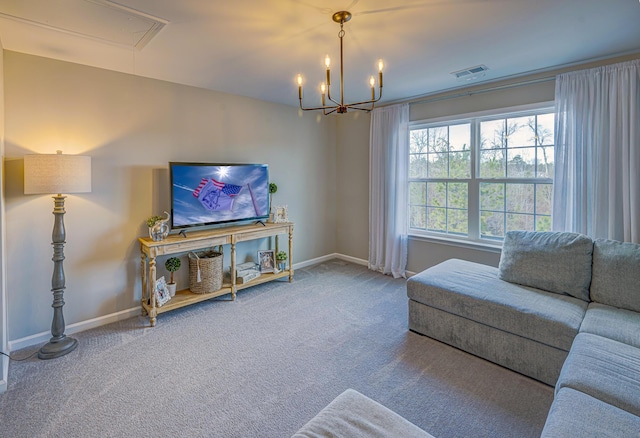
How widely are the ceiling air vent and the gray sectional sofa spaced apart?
1.63 m

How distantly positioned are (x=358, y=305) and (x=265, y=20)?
279 cm

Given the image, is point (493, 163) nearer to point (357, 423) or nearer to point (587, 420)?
point (587, 420)

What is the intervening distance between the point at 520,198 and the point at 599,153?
0.82 metres

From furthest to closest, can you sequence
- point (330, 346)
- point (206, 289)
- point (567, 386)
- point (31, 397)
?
point (206, 289) → point (330, 346) → point (31, 397) → point (567, 386)

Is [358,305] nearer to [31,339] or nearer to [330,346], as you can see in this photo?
[330,346]

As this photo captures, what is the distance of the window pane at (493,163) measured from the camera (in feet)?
12.0

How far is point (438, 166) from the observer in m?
4.19

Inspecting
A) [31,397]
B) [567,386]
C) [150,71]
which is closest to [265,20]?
[150,71]

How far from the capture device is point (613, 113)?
2.77 metres

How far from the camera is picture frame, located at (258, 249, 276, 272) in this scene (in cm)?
418

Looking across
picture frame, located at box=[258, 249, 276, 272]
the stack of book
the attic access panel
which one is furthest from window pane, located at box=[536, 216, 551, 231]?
the attic access panel

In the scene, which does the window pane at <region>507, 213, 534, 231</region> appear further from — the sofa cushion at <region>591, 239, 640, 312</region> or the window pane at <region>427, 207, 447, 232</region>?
the sofa cushion at <region>591, 239, 640, 312</region>

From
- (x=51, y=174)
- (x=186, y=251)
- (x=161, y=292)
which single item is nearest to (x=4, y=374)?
(x=161, y=292)

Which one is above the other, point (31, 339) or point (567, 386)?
point (567, 386)
